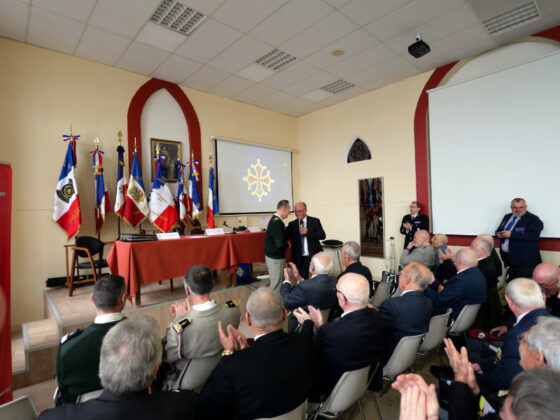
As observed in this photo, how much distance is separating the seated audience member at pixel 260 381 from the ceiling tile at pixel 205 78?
505 cm

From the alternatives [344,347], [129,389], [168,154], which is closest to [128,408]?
[129,389]

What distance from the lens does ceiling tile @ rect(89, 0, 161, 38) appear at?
3.54m

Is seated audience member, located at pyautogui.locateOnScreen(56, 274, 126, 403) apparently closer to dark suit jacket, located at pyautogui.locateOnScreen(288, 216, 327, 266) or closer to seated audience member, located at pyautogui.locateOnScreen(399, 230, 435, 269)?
dark suit jacket, located at pyautogui.locateOnScreen(288, 216, 327, 266)

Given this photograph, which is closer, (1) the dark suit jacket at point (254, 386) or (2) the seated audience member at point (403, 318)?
(1) the dark suit jacket at point (254, 386)

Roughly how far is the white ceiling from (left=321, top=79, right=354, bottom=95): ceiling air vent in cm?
27

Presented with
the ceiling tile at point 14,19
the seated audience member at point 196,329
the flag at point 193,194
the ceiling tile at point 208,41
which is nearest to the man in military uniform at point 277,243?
the flag at point 193,194

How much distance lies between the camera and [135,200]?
4.88m

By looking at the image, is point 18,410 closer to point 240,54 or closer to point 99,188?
point 99,188

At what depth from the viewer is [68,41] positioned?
167 inches

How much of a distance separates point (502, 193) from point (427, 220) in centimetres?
114

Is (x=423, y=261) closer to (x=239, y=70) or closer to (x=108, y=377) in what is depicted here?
(x=108, y=377)

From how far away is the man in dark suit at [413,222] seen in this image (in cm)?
527

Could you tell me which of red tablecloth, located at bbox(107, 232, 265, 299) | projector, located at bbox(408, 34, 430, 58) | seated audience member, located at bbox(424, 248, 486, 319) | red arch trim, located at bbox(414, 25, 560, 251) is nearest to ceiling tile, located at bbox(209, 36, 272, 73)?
projector, located at bbox(408, 34, 430, 58)

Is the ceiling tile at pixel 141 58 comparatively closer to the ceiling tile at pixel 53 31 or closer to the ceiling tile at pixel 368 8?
the ceiling tile at pixel 53 31
